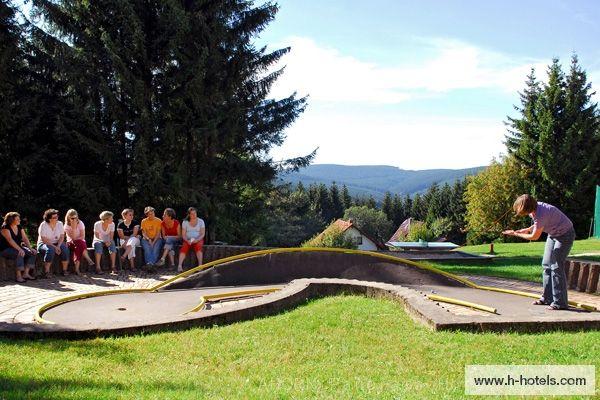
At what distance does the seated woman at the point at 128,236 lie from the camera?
11.9 meters

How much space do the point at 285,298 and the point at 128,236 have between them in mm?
6233

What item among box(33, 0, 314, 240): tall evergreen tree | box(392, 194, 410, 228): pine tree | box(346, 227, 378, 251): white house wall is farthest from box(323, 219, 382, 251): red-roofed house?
box(33, 0, 314, 240): tall evergreen tree

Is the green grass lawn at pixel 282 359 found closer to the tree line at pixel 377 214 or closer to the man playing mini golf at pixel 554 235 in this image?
the man playing mini golf at pixel 554 235

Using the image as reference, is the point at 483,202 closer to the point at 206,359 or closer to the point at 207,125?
the point at 207,125

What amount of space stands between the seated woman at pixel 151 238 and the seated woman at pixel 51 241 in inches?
66.3

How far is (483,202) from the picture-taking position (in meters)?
42.5

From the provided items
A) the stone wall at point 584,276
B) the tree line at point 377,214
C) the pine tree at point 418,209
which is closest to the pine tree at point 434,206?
the tree line at point 377,214

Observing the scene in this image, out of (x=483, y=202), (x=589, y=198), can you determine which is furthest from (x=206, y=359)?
(x=483, y=202)

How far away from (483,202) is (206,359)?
40.6 meters

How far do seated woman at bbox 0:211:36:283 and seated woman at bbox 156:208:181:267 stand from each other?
2766mm

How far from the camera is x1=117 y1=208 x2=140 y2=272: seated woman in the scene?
1188cm

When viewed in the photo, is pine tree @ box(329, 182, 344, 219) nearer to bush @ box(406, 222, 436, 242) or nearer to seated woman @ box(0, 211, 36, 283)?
bush @ box(406, 222, 436, 242)

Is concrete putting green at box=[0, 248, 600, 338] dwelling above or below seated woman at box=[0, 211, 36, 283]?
below

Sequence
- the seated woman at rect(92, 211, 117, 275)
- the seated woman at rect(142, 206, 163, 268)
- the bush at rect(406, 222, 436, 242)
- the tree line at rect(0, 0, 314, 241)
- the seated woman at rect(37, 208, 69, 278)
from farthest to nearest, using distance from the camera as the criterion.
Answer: the bush at rect(406, 222, 436, 242) → the tree line at rect(0, 0, 314, 241) → the seated woman at rect(142, 206, 163, 268) → the seated woman at rect(92, 211, 117, 275) → the seated woman at rect(37, 208, 69, 278)
